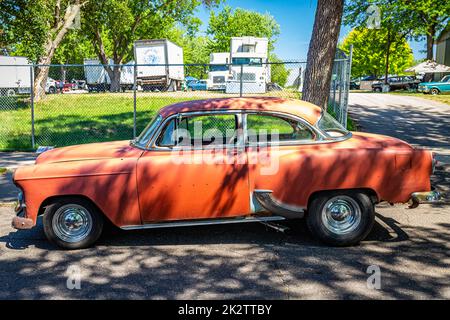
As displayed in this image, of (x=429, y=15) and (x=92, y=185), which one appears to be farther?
(x=429, y=15)

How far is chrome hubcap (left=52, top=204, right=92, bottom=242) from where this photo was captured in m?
5.00

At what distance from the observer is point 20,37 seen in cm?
1922

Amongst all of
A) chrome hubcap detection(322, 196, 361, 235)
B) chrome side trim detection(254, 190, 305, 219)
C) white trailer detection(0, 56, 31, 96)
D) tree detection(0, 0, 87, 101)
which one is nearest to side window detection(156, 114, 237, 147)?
chrome side trim detection(254, 190, 305, 219)

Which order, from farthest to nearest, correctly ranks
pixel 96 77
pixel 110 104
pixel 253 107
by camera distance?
pixel 96 77, pixel 110 104, pixel 253 107

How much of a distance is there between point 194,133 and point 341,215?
1988 mm

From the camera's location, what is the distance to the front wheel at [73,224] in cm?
497

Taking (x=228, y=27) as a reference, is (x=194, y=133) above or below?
below

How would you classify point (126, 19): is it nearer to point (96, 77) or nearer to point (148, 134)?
point (96, 77)

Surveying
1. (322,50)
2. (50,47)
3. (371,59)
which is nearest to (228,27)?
(371,59)

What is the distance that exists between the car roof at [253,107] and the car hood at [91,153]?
2.03 feet

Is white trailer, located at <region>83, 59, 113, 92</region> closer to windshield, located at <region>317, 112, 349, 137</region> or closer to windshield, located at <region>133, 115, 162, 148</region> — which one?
windshield, located at <region>133, 115, 162, 148</region>

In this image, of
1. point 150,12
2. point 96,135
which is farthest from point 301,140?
point 150,12

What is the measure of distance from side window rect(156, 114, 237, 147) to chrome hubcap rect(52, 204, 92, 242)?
120 centimetres

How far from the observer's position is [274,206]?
15.9ft
